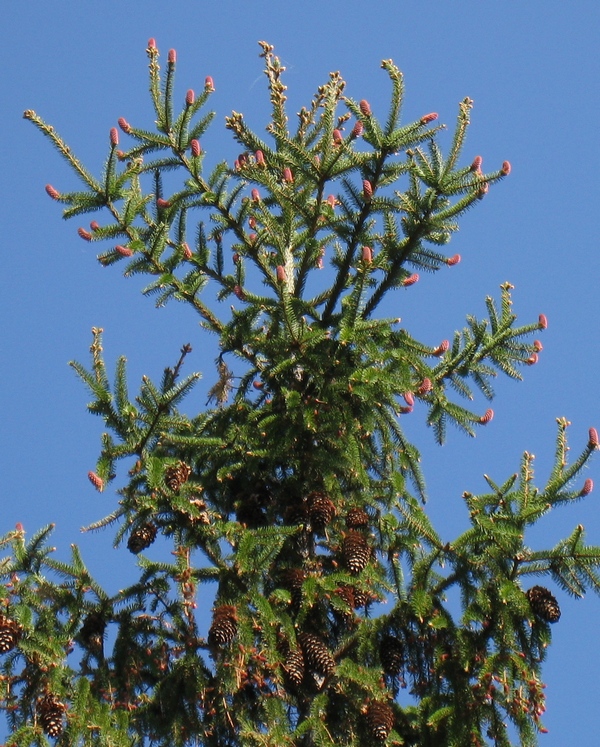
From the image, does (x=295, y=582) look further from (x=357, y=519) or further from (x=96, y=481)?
(x=96, y=481)

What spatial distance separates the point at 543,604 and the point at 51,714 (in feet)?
8.13

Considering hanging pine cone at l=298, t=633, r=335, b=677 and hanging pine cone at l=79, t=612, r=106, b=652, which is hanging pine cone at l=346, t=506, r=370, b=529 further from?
hanging pine cone at l=79, t=612, r=106, b=652

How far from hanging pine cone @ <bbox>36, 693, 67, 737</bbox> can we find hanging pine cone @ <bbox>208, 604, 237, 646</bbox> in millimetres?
794

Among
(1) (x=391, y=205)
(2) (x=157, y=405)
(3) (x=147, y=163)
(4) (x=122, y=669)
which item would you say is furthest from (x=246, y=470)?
(3) (x=147, y=163)

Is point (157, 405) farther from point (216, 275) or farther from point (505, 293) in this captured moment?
point (505, 293)

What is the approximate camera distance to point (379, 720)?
205 inches

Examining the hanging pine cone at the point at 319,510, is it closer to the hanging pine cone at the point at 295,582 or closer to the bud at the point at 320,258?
the hanging pine cone at the point at 295,582

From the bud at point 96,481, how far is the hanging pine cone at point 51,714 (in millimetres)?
1033

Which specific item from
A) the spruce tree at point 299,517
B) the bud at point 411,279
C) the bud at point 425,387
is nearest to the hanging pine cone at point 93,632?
the spruce tree at point 299,517

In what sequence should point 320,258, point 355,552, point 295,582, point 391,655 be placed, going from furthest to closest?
point 320,258, point 355,552, point 295,582, point 391,655

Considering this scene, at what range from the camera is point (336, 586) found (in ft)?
18.6

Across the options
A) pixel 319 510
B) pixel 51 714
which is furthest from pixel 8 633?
pixel 319 510

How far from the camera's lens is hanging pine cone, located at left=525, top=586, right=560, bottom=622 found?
5.26 m

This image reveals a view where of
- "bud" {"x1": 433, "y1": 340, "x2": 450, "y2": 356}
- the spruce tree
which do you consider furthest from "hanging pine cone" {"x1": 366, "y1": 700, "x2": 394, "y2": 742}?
"bud" {"x1": 433, "y1": 340, "x2": 450, "y2": 356}
